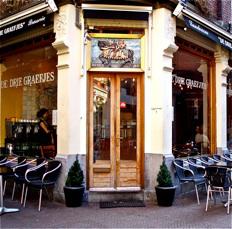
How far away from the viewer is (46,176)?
27.5 ft

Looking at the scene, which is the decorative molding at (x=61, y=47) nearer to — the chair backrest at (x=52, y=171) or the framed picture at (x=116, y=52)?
the framed picture at (x=116, y=52)

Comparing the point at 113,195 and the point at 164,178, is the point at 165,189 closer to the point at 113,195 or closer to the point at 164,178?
the point at 164,178

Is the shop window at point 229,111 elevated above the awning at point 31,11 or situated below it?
below

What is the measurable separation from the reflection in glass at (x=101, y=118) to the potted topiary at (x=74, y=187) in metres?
0.78

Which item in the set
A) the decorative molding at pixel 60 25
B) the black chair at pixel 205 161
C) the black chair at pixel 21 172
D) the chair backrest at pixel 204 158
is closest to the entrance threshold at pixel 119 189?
the black chair at pixel 21 172

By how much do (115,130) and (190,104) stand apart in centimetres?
294

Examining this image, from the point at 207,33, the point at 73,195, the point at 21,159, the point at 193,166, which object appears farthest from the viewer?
the point at 21,159

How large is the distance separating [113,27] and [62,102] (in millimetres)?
2087

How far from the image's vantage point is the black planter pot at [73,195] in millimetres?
8070

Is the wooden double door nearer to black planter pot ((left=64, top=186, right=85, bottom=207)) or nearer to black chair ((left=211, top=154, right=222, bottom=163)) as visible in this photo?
black planter pot ((left=64, top=186, right=85, bottom=207))

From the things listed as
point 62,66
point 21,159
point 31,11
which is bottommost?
point 21,159

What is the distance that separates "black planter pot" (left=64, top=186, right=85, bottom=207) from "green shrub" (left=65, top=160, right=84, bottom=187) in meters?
0.11

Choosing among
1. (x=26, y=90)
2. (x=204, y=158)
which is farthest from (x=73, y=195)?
(x=204, y=158)

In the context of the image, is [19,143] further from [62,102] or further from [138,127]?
[138,127]
